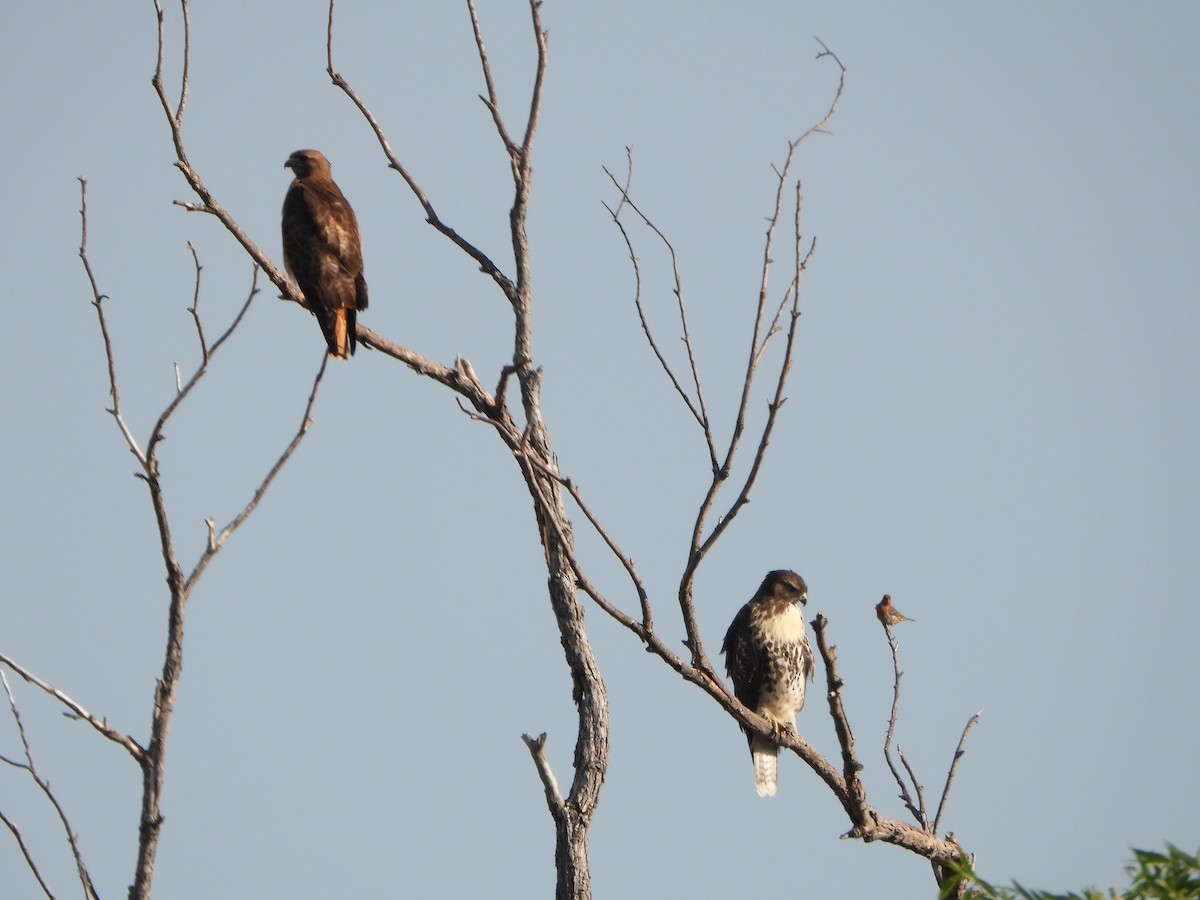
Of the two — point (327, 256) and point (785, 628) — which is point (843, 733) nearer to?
point (785, 628)

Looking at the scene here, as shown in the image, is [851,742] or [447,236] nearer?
[851,742]

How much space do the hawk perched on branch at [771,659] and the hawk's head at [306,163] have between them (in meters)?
3.48

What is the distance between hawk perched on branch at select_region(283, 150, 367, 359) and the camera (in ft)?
20.7

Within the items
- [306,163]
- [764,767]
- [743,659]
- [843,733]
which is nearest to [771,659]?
[743,659]

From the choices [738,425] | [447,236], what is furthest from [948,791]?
[447,236]

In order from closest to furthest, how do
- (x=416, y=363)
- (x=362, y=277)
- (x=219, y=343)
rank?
(x=219, y=343), (x=416, y=363), (x=362, y=277)

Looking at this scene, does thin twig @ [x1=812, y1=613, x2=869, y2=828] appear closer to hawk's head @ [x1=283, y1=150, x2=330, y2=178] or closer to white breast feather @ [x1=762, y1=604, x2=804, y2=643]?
white breast feather @ [x1=762, y1=604, x2=804, y2=643]

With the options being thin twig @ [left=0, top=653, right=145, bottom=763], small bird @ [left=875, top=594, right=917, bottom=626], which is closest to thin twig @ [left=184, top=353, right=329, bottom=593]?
thin twig @ [left=0, top=653, right=145, bottom=763]

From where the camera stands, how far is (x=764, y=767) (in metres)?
7.04

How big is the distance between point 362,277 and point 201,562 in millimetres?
3680

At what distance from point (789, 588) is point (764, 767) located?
0.92 meters

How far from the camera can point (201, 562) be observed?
333 cm

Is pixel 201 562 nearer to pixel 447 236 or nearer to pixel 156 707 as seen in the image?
pixel 156 707

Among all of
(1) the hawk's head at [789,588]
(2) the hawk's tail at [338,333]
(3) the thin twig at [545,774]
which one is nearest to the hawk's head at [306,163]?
(2) the hawk's tail at [338,333]
